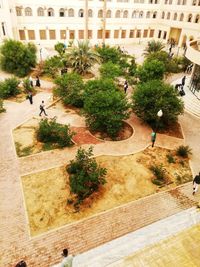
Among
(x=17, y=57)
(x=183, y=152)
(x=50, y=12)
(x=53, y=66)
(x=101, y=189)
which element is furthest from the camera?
(x=50, y=12)

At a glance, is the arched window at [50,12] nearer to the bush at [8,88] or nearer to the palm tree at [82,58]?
the palm tree at [82,58]

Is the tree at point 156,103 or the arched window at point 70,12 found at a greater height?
the arched window at point 70,12

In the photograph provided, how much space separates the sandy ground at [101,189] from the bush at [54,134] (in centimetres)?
217

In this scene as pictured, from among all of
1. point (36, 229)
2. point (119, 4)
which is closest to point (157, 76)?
point (36, 229)

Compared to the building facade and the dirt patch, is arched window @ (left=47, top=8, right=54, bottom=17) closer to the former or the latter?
the building facade

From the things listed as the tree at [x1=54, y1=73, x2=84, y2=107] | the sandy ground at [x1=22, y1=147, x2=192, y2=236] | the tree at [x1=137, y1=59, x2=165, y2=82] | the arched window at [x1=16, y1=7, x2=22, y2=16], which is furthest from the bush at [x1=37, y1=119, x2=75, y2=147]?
the arched window at [x1=16, y1=7, x2=22, y2=16]

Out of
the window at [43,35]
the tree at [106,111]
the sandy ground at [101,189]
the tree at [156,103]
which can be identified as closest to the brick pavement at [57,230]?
the sandy ground at [101,189]

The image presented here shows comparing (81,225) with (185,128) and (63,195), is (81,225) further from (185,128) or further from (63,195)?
(185,128)

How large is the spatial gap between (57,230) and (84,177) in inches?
99.4

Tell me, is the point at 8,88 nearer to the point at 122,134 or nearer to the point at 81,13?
the point at 122,134

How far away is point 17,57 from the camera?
81.1ft

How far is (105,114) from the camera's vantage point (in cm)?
1441

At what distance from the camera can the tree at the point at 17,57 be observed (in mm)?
24719

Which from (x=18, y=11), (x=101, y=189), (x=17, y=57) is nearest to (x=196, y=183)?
(x=101, y=189)
